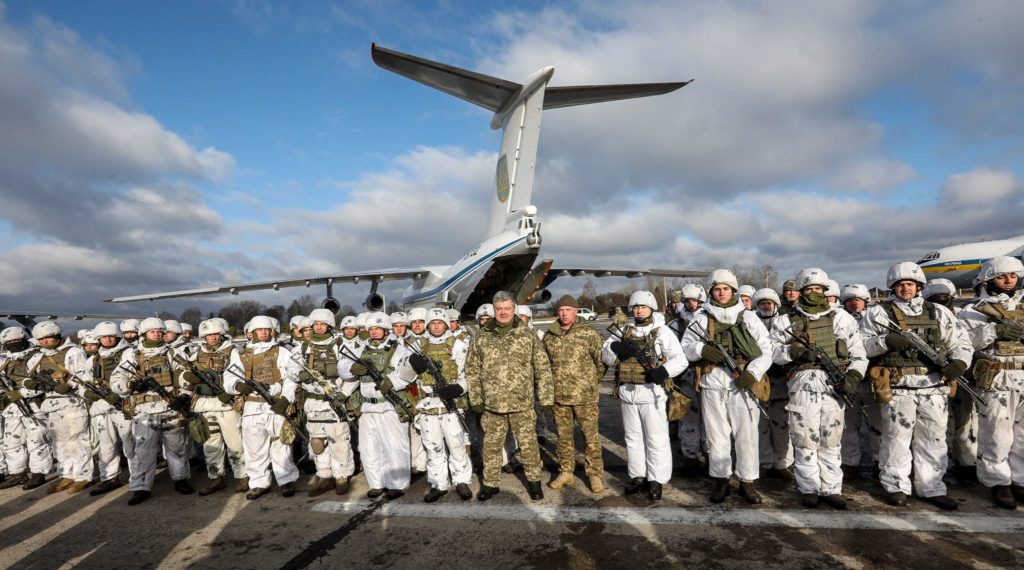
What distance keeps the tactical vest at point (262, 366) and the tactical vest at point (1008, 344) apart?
7.55 m

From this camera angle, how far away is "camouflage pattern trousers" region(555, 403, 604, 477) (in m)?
4.91

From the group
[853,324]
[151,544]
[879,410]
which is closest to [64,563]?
[151,544]

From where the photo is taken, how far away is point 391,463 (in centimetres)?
521

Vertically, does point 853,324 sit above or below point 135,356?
above

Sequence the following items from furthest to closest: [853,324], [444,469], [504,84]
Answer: [504,84]
[444,469]
[853,324]

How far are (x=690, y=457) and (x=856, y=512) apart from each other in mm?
1797

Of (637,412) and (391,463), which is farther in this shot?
(391,463)

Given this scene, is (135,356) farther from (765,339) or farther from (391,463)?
(765,339)

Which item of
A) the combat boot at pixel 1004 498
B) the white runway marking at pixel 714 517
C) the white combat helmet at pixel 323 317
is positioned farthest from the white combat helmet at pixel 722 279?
the white combat helmet at pixel 323 317

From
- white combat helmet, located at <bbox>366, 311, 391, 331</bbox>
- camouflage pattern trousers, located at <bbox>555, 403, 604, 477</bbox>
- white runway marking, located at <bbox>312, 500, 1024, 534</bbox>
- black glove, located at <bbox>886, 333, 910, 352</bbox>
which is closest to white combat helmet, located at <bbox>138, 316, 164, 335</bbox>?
white combat helmet, located at <bbox>366, 311, 391, 331</bbox>

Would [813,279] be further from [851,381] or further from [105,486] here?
[105,486]

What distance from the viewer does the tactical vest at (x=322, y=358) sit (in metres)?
5.60

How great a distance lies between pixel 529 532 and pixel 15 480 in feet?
26.8

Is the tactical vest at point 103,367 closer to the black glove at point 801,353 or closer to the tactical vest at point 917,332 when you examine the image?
the black glove at point 801,353
